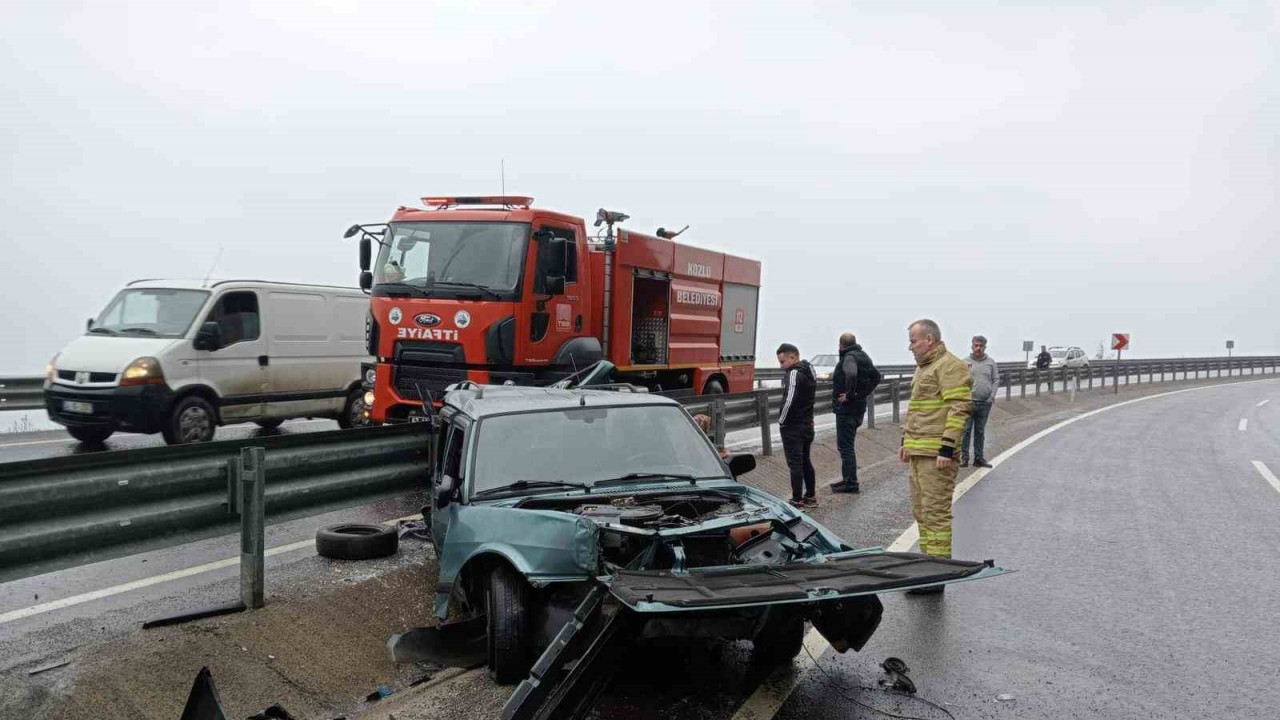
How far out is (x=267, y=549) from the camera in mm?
7012

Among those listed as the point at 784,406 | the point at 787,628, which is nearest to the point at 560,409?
the point at 787,628

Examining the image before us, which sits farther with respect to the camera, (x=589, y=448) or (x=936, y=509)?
(x=936, y=509)

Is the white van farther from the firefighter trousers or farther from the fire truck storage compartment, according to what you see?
the firefighter trousers

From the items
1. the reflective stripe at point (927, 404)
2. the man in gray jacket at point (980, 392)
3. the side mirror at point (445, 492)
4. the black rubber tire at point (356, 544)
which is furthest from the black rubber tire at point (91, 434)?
the man in gray jacket at point (980, 392)

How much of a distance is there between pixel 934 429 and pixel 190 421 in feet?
30.5

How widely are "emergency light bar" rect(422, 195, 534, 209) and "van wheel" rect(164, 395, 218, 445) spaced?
390 centimetres

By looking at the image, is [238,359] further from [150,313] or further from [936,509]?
[936,509]

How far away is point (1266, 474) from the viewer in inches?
512

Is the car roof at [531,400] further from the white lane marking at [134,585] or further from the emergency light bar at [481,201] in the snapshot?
the emergency light bar at [481,201]

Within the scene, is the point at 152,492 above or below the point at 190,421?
above

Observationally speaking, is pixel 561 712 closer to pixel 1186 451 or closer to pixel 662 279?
pixel 662 279

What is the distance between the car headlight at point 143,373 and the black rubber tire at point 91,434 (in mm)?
725

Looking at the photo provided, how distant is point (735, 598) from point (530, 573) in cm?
107

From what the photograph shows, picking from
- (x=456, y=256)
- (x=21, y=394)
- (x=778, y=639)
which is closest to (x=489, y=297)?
(x=456, y=256)
